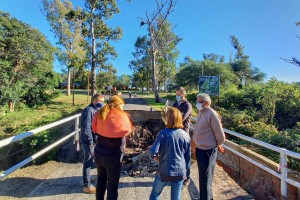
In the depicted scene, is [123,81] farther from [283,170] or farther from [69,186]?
[283,170]

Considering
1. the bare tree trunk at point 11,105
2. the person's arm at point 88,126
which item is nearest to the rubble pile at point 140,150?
the person's arm at point 88,126

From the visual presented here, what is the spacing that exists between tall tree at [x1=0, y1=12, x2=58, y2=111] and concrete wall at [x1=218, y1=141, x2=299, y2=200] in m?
19.5

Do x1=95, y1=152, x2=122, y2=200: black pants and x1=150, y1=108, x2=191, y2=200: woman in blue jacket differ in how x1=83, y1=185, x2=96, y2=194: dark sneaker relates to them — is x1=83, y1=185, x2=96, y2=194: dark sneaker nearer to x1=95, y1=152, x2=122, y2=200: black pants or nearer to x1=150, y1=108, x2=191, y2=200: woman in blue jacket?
x1=95, y1=152, x2=122, y2=200: black pants

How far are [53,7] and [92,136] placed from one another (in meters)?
33.1

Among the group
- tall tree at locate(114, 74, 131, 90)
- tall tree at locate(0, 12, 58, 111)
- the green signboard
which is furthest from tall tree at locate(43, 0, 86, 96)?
tall tree at locate(114, 74, 131, 90)

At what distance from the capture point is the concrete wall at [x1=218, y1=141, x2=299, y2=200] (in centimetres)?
506

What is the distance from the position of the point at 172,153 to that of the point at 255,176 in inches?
135

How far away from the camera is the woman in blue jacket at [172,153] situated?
316cm

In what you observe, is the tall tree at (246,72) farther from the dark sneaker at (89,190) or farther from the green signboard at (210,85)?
the dark sneaker at (89,190)

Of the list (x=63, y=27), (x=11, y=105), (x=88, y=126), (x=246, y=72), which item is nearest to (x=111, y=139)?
(x=88, y=126)

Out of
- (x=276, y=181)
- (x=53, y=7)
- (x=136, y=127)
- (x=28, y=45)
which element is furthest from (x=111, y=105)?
(x=53, y=7)

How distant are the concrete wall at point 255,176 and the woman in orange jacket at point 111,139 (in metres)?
3.30

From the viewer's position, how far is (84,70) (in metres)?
24.8

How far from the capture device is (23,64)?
2328 centimetres
